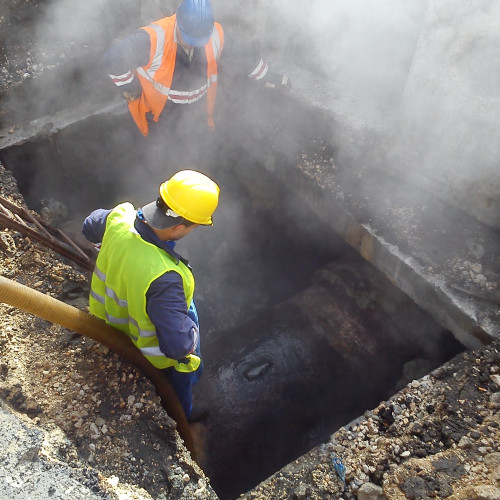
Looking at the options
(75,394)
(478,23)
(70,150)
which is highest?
(478,23)

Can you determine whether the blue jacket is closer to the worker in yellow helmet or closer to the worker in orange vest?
the worker in yellow helmet

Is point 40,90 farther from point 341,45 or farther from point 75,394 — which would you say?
point 75,394

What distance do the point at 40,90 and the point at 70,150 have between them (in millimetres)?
671

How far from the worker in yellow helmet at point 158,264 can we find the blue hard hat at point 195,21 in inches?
74.4

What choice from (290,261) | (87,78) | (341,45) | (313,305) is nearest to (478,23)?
(341,45)

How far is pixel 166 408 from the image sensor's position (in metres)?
2.85

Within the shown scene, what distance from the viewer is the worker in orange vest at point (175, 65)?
3.80m

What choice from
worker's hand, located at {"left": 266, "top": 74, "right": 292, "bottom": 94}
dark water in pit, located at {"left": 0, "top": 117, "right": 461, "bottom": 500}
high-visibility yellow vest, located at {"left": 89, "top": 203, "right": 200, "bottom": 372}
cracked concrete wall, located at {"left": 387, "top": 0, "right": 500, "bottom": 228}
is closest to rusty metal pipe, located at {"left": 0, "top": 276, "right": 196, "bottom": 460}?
high-visibility yellow vest, located at {"left": 89, "top": 203, "right": 200, "bottom": 372}

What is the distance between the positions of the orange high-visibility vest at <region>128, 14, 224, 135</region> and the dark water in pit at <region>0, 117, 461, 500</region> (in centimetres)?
74

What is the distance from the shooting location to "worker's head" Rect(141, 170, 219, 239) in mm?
2344

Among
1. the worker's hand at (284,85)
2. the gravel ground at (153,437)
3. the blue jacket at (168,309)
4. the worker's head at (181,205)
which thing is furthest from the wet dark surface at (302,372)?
the worker's hand at (284,85)

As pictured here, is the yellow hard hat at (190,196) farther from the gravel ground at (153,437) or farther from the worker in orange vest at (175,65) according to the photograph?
the worker in orange vest at (175,65)

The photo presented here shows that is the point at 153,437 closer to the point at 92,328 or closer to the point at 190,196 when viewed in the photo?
the point at 92,328

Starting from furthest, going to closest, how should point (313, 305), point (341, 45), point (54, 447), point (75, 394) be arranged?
point (341, 45) → point (313, 305) → point (75, 394) → point (54, 447)
